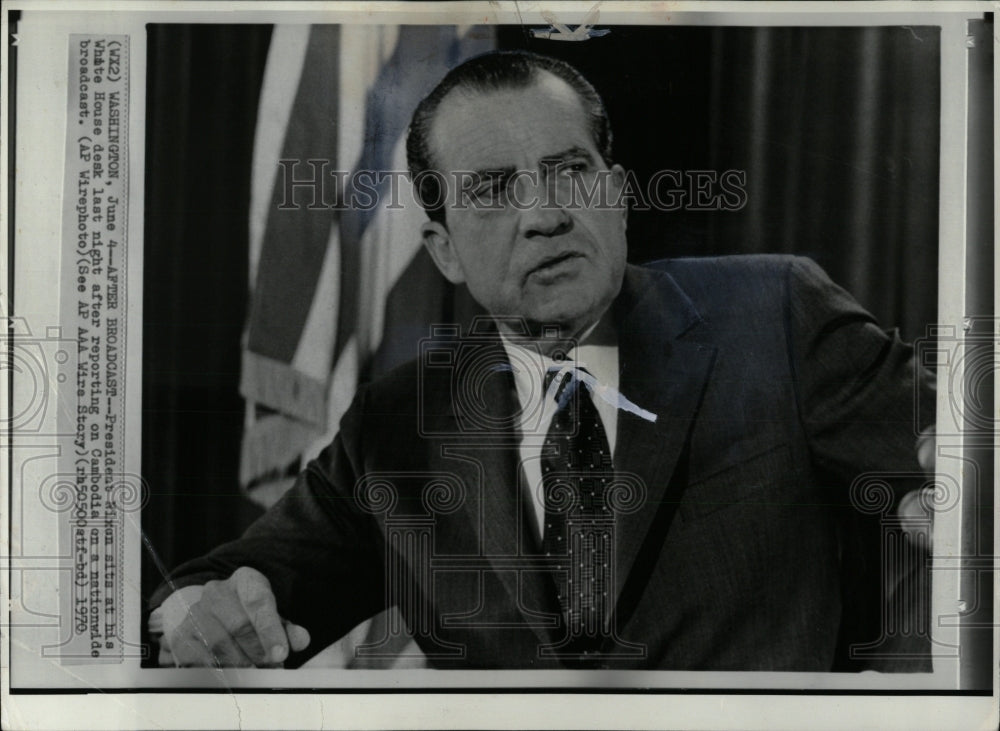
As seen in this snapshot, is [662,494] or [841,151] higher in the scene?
[841,151]

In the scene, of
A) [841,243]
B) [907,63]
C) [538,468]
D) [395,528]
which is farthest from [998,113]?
[395,528]

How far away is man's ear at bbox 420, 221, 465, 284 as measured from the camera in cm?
178

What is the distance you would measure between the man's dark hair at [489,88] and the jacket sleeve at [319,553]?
0.43 m

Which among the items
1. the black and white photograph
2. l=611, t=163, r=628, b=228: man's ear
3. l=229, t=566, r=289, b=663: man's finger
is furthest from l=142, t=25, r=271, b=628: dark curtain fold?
l=611, t=163, r=628, b=228: man's ear

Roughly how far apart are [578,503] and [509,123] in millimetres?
732

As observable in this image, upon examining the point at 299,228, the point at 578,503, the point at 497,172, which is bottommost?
the point at 578,503

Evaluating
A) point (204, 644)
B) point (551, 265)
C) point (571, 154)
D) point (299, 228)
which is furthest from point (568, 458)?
point (204, 644)

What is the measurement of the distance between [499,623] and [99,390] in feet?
2.93

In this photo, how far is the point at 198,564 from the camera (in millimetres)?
1778

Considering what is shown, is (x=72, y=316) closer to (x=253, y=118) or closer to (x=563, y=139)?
(x=253, y=118)

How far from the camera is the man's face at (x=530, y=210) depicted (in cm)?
176

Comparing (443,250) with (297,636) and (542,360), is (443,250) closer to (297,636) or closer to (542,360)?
(542,360)

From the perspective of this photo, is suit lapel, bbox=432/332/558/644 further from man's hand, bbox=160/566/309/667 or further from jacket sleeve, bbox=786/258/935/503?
jacket sleeve, bbox=786/258/935/503

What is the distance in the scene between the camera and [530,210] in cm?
176
